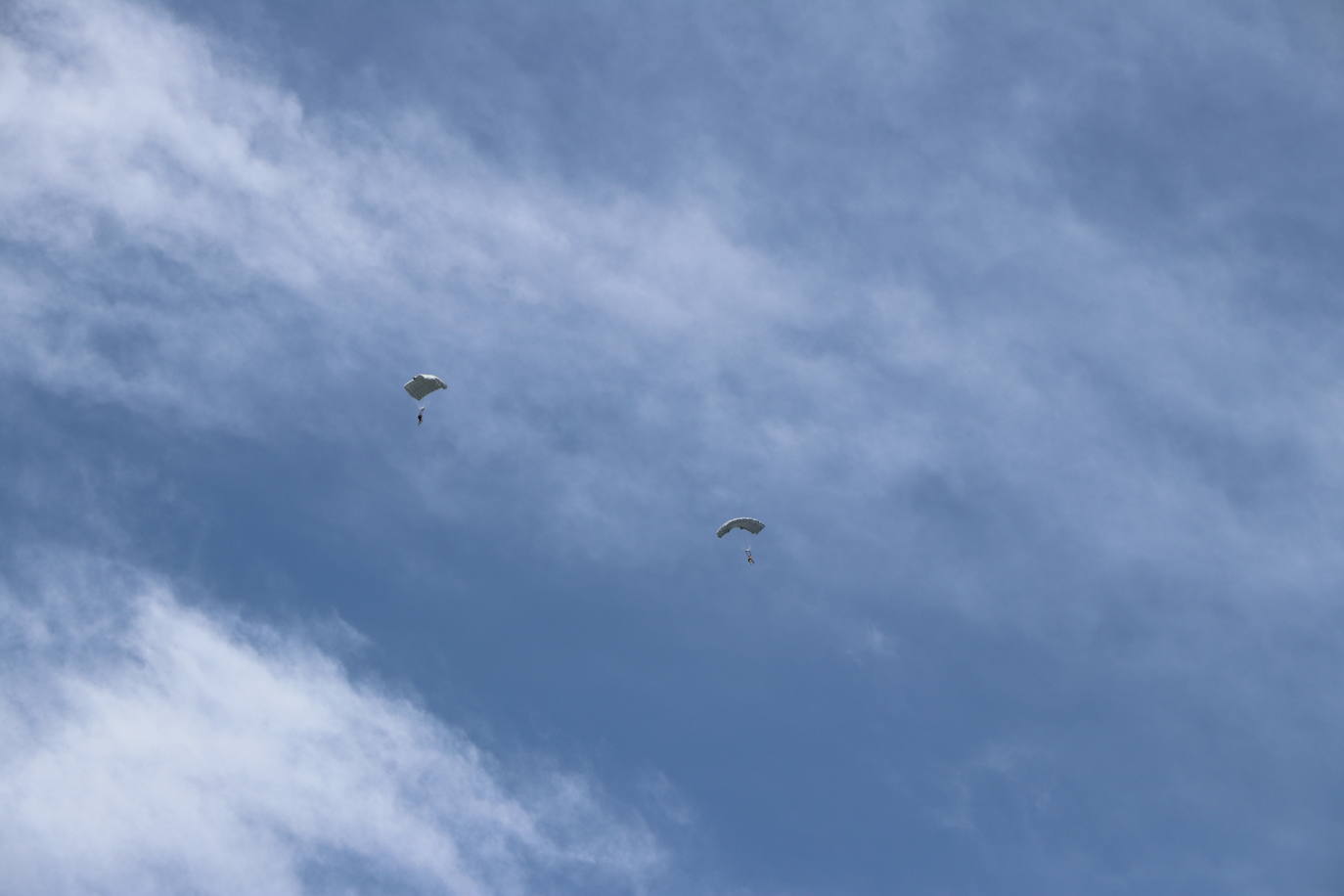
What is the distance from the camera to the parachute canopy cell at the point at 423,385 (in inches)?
5694

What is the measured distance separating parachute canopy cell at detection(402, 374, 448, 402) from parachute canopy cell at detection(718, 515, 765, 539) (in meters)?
26.9

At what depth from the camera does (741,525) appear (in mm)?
146875

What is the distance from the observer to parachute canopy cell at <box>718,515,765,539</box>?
145625mm

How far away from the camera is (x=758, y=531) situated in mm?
147875

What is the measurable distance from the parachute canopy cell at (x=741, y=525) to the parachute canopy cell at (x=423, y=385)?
26.9m

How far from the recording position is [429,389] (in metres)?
146

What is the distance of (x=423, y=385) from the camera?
145m

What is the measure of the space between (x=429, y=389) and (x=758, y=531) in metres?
31.1

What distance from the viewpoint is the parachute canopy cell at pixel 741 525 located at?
145625 mm

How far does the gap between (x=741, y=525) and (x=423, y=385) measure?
98.6 ft

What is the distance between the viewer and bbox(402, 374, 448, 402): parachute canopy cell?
474 feet
